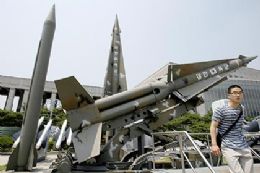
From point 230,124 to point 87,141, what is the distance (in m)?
5.16

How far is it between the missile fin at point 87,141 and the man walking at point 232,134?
4601 millimetres

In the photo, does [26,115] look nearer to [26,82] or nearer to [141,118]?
[141,118]

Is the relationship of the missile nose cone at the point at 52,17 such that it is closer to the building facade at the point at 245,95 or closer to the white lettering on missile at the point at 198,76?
the white lettering on missile at the point at 198,76

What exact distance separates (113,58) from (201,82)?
390cm

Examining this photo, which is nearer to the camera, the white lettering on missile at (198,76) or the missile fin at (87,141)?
the missile fin at (87,141)

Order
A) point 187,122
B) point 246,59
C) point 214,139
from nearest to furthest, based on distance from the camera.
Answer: point 214,139, point 246,59, point 187,122

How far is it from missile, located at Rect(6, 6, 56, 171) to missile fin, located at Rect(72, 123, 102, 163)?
211 centimetres

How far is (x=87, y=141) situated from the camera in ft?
24.8

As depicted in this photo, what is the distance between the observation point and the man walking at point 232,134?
10.2ft

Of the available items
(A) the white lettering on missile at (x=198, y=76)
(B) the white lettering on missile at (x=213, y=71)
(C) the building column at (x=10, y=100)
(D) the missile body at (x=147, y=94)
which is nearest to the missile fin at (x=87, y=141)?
(D) the missile body at (x=147, y=94)

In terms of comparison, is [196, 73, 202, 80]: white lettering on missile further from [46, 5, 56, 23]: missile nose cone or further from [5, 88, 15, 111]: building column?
[5, 88, 15, 111]: building column

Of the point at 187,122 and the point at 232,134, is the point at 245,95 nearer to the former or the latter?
the point at 187,122

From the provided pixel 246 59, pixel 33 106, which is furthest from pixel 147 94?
pixel 246 59

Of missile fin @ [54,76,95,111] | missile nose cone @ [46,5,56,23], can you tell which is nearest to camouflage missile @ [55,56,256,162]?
missile fin @ [54,76,95,111]
